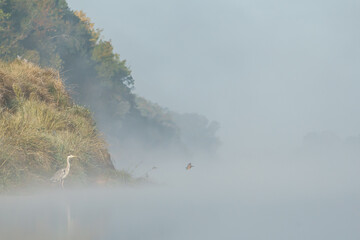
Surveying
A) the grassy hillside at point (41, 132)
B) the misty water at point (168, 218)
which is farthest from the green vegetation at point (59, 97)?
the misty water at point (168, 218)

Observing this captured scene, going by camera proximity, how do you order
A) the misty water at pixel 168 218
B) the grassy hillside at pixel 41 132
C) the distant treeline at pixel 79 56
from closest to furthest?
the misty water at pixel 168 218 < the grassy hillside at pixel 41 132 < the distant treeline at pixel 79 56

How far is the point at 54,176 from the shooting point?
14.3 meters

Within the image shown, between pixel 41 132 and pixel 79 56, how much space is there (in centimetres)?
4126

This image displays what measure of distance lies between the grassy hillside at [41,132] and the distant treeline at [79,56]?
1288 centimetres

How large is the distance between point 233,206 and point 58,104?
9416 millimetres

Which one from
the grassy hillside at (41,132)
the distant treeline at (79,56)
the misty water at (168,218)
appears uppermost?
the distant treeline at (79,56)

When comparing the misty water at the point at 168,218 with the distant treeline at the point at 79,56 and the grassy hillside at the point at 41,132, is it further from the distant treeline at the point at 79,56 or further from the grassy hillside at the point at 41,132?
the distant treeline at the point at 79,56

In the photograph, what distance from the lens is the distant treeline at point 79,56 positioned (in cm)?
4147

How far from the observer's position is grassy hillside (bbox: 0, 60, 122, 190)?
1435cm

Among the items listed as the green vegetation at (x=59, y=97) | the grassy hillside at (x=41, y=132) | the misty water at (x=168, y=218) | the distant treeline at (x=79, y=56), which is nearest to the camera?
the misty water at (x=168, y=218)

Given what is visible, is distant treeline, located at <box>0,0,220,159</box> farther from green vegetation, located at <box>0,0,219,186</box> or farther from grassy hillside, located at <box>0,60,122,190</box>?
grassy hillside, located at <box>0,60,122,190</box>

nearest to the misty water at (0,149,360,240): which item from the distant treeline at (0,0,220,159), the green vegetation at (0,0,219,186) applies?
the green vegetation at (0,0,219,186)

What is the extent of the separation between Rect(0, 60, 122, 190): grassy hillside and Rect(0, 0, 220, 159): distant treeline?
42.2 ft

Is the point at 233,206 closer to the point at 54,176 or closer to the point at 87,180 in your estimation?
the point at 54,176
